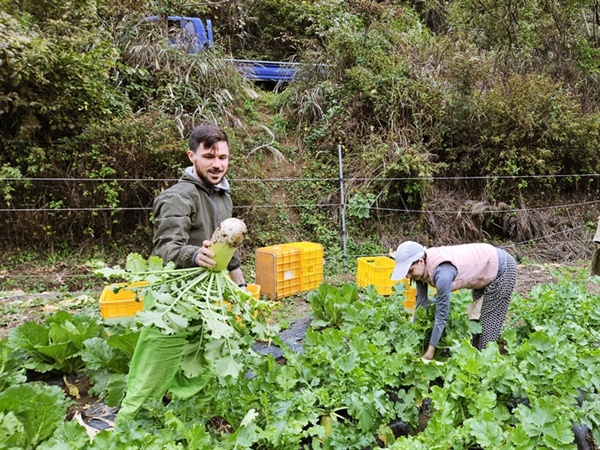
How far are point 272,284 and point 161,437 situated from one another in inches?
138

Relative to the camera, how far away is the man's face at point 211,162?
2625 millimetres

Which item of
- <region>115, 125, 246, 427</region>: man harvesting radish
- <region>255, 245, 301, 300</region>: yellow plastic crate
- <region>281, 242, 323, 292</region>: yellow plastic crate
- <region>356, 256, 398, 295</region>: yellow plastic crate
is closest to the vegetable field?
<region>115, 125, 246, 427</region>: man harvesting radish

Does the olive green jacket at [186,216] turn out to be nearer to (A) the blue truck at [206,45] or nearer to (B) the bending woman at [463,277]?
(B) the bending woman at [463,277]

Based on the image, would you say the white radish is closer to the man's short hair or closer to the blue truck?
the man's short hair

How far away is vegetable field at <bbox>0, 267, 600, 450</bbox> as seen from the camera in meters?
2.04

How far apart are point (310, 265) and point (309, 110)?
178 inches

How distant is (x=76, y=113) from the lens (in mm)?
6387

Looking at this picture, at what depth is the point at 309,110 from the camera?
9258mm

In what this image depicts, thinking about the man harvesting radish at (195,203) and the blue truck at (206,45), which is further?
the blue truck at (206,45)

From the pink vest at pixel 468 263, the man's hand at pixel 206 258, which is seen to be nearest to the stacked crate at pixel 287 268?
the pink vest at pixel 468 263

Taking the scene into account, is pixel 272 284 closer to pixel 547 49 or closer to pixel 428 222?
pixel 428 222

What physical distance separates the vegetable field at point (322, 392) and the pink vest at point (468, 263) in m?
0.33

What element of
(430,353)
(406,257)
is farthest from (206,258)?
(430,353)

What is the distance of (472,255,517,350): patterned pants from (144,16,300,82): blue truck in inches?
301
